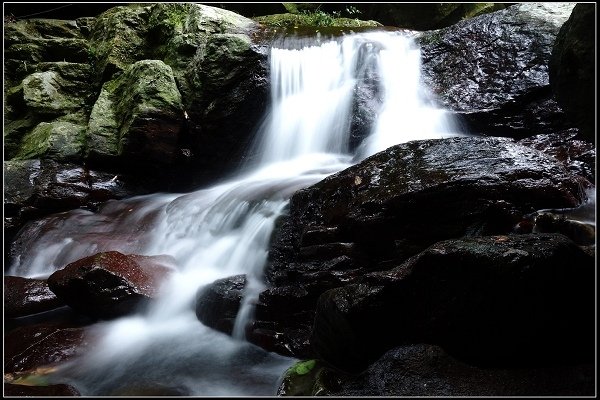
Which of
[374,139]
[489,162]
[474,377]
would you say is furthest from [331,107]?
[474,377]

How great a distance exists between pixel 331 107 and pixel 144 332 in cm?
558

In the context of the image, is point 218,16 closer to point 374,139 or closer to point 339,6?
point 374,139

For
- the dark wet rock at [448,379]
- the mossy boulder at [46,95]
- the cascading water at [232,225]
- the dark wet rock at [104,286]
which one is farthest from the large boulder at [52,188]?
the dark wet rock at [448,379]

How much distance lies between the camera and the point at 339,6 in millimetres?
14773

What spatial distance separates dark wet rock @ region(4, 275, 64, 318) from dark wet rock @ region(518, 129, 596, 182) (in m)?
6.06

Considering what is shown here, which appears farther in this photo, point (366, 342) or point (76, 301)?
point (76, 301)

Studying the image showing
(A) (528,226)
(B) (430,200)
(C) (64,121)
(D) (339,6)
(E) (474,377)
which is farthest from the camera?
(D) (339,6)

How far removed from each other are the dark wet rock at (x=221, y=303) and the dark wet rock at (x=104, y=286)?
702mm

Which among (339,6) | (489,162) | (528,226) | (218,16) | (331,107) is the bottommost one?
(528,226)

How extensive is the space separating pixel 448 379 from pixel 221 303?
94.8 inches

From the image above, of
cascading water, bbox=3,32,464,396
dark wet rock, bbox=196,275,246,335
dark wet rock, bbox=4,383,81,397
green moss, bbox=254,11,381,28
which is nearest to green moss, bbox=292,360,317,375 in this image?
cascading water, bbox=3,32,464,396

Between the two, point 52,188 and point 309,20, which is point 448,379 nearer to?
point 52,188

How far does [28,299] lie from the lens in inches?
197

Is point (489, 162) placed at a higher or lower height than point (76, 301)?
higher
